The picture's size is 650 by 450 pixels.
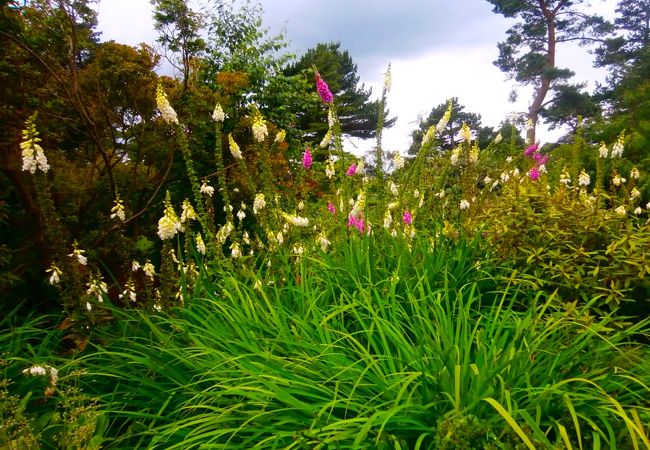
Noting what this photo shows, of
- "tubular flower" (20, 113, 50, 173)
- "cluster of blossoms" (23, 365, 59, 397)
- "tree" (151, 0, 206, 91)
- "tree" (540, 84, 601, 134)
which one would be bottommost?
"cluster of blossoms" (23, 365, 59, 397)

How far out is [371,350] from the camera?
232 centimetres

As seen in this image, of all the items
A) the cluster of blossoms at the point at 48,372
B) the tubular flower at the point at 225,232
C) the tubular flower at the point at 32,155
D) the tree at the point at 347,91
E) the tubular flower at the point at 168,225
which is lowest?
the cluster of blossoms at the point at 48,372

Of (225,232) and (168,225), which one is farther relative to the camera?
(225,232)

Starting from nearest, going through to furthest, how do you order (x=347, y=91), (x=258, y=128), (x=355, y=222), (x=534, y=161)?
(x=258, y=128), (x=355, y=222), (x=534, y=161), (x=347, y=91)

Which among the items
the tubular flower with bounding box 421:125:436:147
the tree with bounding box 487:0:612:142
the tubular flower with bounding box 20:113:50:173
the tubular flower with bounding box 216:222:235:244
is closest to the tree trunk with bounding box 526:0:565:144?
the tree with bounding box 487:0:612:142

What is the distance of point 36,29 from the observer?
178 inches

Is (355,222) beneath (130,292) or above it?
above

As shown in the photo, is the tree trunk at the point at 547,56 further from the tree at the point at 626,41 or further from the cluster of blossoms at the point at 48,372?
the cluster of blossoms at the point at 48,372

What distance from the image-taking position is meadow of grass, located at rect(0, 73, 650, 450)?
163cm

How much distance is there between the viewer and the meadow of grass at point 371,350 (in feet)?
5.34

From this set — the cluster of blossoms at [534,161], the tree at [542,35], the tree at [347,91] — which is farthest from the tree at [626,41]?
the cluster of blossoms at [534,161]

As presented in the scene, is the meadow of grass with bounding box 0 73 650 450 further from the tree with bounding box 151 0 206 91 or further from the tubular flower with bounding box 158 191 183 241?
the tree with bounding box 151 0 206 91

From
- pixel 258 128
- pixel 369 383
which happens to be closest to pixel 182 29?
pixel 258 128

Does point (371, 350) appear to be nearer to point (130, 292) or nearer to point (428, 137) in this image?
point (130, 292)
